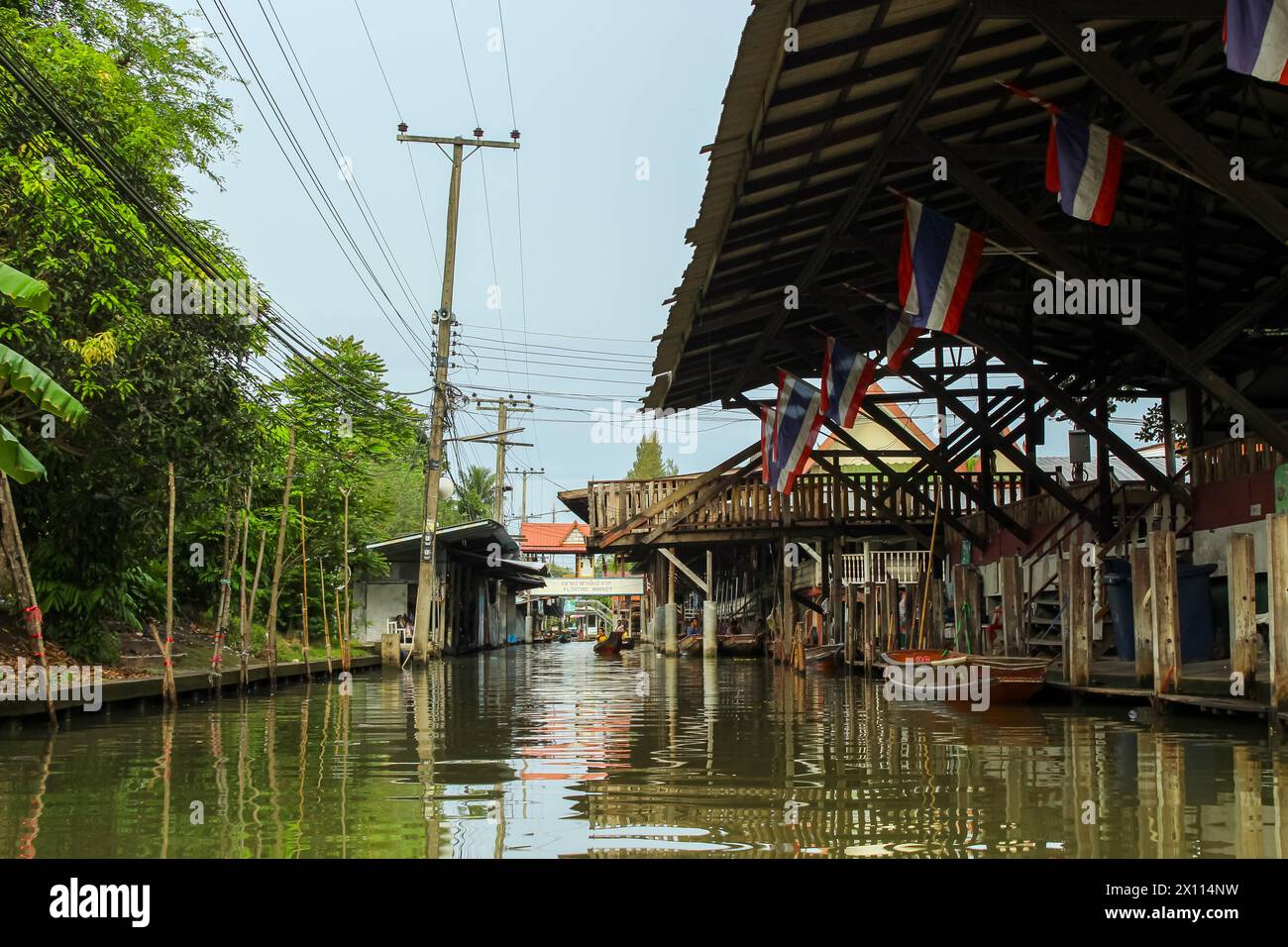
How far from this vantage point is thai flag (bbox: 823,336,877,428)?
19.0m

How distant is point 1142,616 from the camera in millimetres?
13477

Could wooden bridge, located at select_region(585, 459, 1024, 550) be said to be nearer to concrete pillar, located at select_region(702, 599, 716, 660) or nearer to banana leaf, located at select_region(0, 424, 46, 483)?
concrete pillar, located at select_region(702, 599, 716, 660)

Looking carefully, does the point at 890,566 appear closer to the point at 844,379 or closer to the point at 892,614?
the point at 892,614

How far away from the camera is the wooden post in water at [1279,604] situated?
9.77 metres

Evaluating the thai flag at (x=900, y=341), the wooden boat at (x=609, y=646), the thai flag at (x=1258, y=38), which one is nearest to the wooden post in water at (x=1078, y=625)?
the thai flag at (x=900, y=341)

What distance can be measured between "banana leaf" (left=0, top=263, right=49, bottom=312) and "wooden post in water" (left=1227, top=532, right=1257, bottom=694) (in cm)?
1001

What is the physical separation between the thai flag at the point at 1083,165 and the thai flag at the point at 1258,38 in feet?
10.4

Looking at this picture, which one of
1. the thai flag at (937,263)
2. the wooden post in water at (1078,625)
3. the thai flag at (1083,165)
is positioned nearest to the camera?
the thai flag at (1083,165)

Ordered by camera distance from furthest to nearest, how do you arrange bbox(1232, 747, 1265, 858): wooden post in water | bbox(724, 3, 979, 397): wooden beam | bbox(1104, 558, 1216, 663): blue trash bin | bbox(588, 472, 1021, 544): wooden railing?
bbox(588, 472, 1021, 544): wooden railing
bbox(1104, 558, 1216, 663): blue trash bin
bbox(724, 3, 979, 397): wooden beam
bbox(1232, 747, 1265, 858): wooden post in water

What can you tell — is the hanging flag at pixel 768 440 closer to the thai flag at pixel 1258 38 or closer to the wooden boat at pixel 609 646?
the thai flag at pixel 1258 38

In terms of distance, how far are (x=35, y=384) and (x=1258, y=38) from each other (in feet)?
30.9

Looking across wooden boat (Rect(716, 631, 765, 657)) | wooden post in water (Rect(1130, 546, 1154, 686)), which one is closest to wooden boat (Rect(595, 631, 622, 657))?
wooden boat (Rect(716, 631, 765, 657))
